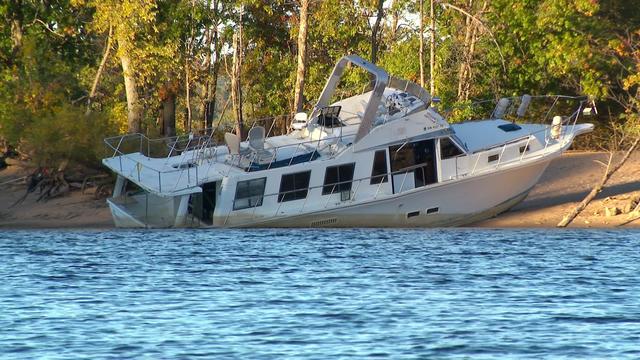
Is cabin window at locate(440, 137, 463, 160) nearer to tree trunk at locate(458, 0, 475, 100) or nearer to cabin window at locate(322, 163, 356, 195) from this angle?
cabin window at locate(322, 163, 356, 195)

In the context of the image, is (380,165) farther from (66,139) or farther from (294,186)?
(66,139)

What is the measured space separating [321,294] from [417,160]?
1387 cm

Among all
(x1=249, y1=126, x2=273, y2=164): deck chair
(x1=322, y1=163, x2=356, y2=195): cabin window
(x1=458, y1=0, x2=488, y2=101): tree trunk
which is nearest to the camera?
(x1=249, y1=126, x2=273, y2=164): deck chair

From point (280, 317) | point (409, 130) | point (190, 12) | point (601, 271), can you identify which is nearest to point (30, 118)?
point (190, 12)

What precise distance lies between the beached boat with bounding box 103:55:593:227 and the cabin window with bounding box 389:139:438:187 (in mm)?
28

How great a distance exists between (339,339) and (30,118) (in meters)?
30.7

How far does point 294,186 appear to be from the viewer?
39844mm

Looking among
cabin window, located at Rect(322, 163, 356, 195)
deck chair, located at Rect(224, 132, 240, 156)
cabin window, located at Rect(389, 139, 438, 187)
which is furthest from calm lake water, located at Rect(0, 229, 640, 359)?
deck chair, located at Rect(224, 132, 240, 156)

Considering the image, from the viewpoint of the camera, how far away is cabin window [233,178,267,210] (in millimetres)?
39594

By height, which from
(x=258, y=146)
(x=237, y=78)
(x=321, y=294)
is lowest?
(x=321, y=294)

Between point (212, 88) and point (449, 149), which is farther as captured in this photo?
point (212, 88)

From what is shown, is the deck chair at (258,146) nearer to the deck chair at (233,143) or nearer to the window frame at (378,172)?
the deck chair at (233,143)

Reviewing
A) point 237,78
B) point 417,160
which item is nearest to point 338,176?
point 417,160

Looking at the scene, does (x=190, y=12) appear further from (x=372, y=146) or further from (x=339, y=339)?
(x=339, y=339)
